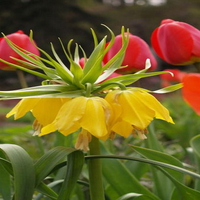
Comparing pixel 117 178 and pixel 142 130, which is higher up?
pixel 142 130

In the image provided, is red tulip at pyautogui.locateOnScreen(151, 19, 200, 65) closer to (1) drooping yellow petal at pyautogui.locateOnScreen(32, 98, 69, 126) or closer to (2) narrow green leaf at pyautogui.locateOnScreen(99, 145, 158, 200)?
(2) narrow green leaf at pyautogui.locateOnScreen(99, 145, 158, 200)

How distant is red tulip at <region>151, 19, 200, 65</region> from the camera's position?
91cm

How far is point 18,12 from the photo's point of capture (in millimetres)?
12219

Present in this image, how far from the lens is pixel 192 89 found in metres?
0.66

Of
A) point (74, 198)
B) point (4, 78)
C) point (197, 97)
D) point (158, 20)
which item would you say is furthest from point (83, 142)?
point (158, 20)

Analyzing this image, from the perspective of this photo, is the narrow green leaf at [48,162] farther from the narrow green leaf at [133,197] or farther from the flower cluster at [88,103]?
the narrow green leaf at [133,197]

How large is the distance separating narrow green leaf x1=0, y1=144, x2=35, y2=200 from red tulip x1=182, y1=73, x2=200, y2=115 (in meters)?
0.23

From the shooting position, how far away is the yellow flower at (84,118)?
23.0 inches

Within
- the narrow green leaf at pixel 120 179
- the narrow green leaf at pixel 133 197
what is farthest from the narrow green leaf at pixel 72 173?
the narrow green leaf at pixel 120 179

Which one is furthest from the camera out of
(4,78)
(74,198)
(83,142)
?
(4,78)

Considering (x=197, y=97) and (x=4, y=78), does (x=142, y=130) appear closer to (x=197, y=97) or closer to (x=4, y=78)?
(x=197, y=97)

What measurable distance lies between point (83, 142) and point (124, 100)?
0.07 m

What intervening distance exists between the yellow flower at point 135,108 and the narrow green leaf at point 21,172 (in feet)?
0.39

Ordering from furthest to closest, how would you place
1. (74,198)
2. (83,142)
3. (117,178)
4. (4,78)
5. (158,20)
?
(158,20) → (4,78) → (74,198) → (117,178) → (83,142)
